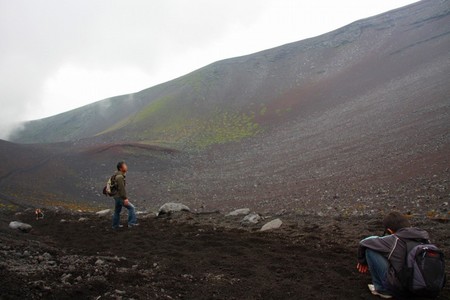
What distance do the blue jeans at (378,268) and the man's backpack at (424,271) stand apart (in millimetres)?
341

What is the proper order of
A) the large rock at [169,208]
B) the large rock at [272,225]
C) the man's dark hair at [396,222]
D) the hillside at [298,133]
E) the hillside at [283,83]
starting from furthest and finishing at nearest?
the hillside at [283,83]
the hillside at [298,133]
the large rock at [169,208]
the large rock at [272,225]
the man's dark hair at [396,222]

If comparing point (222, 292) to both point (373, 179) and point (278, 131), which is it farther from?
point (278, 131)

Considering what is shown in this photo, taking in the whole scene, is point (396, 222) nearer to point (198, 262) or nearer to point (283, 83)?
point (198, 262)

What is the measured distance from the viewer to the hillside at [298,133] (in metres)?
17.8

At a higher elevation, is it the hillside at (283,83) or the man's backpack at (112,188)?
the hillside at (283,83)

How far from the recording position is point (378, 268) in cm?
515

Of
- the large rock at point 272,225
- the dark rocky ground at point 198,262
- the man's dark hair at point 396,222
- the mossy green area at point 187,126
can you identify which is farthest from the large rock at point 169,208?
the mossy green area at point 187,126

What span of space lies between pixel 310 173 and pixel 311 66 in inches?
1913

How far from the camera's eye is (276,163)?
93.9 feet

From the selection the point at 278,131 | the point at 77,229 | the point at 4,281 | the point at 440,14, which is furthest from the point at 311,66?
the point at 4,281

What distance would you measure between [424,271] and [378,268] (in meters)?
0.64

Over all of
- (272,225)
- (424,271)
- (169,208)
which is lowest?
(272,225)

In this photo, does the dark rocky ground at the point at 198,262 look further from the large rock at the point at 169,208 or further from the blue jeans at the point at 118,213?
the large rock at the point at 169,208

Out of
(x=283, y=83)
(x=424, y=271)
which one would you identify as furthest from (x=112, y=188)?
(x=283, y=83)
